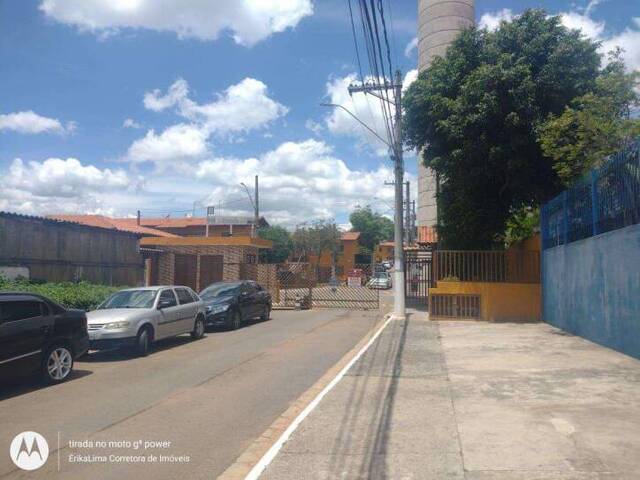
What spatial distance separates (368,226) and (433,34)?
2096 inches

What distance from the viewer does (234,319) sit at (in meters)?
18.2

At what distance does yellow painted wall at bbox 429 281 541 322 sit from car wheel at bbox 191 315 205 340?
906 centimetres

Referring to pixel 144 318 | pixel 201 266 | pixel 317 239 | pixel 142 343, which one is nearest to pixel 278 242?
pixel 317 239

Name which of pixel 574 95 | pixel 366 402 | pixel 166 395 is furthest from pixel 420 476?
pixel 574 95

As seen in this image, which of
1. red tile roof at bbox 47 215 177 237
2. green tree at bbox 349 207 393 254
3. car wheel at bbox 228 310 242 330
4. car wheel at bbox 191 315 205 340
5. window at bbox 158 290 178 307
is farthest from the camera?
green tree at bbox 349 207 393 254

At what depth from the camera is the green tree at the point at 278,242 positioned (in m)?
70.3

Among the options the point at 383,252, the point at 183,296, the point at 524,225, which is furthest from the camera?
the point at 383,252

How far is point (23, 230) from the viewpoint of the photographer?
17188 millimetres

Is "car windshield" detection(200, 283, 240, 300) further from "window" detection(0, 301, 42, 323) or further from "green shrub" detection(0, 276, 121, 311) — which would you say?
"window" detection(0, 301, 42, 323)

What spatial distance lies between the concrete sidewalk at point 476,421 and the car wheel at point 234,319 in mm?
7186

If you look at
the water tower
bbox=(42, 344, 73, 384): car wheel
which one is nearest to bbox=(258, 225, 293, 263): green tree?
the water tower

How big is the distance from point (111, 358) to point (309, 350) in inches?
167

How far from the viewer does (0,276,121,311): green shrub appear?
14.8m

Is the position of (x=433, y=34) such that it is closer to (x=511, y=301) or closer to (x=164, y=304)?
(x=511, y=301)
